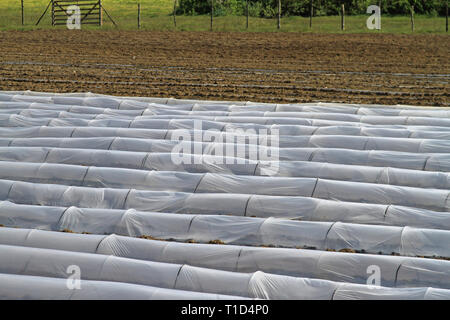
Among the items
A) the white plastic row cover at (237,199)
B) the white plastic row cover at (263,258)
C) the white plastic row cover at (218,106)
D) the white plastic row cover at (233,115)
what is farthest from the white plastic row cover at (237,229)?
the white plastic row cover at (218,106)

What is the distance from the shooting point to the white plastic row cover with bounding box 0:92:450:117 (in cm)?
1280

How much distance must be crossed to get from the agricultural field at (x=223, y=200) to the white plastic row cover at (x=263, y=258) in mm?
13

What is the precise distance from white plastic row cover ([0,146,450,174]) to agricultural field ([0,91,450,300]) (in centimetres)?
2

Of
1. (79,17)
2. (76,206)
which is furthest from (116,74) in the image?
(79,17)

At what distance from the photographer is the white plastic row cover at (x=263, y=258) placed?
6371mm

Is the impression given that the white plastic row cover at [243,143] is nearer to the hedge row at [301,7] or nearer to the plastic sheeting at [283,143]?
the plastic sheeting at [283,143]

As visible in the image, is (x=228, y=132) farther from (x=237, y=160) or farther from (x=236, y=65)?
(x=236, y=65)

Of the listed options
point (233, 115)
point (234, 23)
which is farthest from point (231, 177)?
point (234, 23)

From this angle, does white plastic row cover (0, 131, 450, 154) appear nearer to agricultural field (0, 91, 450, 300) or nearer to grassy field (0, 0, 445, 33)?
agricultural field (0, 91, 450, 300)

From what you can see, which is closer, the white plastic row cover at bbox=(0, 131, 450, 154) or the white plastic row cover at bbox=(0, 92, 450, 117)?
the white plastic row cover at bbox=(0, 131, 450, 154)

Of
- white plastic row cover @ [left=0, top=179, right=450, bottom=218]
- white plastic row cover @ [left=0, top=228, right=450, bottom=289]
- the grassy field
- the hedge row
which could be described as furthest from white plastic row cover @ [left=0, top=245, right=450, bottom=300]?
the hedge row

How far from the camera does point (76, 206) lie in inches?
355
